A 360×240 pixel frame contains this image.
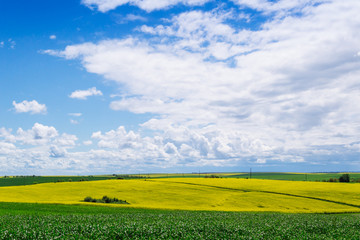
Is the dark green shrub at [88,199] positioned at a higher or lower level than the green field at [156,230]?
lower

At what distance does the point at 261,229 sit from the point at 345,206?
3536cm

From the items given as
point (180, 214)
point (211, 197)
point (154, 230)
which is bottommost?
point (211, 197)

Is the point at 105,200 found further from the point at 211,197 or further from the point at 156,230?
the point at 156,230

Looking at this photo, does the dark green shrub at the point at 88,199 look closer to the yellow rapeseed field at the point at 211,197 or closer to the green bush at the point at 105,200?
the green bush at the point at 105,200

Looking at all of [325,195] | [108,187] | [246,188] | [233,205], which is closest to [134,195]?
[108,187]

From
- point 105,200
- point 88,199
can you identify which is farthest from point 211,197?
point 88,199

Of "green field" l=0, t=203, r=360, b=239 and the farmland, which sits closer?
"green field" l=0, t=203, r=360, b=239

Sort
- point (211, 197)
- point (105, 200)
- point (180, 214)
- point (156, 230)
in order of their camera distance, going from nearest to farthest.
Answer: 1. point (156, 230)
2. point (180, 214)
3. point (105, 200)
4. point (211, 197)

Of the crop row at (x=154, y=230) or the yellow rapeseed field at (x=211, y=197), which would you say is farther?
the yellow rapeseed field at (x=211, y=197)

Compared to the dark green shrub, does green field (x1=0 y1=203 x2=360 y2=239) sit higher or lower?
higher

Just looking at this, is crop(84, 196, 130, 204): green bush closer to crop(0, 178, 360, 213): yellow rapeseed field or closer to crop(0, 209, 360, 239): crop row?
crop(0, 178, 360, 213): yellow rapeseed field

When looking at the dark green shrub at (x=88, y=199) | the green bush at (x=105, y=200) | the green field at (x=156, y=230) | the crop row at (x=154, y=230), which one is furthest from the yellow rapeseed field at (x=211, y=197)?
the crop row at (x=154, y=230)

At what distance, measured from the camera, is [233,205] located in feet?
185

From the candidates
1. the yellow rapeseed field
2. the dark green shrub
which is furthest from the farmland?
the dark green shrub
